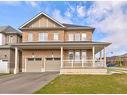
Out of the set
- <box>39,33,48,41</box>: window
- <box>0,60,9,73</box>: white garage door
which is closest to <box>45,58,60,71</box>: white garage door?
<box>39,33,48,41</box>: window

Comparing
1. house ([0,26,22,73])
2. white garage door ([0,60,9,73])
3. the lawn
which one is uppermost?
house ([0,26,22,73])

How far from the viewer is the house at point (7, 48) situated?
33.0 meters

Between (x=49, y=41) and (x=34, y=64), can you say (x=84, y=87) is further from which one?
(x=34, y=64)

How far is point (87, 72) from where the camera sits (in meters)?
27.0

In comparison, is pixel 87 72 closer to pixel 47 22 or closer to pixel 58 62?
pixel 58 62

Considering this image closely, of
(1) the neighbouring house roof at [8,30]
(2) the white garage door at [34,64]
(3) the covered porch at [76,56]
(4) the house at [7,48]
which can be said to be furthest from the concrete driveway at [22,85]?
(1) the neighbouring house roof at [8,30]

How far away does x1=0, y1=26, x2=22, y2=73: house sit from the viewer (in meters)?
33.0

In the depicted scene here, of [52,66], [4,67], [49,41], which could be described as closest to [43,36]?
[49,41]

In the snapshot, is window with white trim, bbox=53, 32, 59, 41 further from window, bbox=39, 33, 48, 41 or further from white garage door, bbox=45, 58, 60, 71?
white garage door, bbox=45, 58, 60, 71

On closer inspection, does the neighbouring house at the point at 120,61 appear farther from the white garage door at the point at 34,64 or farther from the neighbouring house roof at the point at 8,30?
the white garage door at the point at 34,64

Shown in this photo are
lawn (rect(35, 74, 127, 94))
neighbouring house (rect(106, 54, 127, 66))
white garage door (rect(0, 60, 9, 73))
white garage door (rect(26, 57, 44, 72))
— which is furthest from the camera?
neighbouring house (rect(106, 54, 127, 66))

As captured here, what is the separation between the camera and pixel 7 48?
33969 mm

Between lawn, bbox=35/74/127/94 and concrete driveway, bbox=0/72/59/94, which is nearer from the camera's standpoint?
lawn, bbox=35/74/127/94

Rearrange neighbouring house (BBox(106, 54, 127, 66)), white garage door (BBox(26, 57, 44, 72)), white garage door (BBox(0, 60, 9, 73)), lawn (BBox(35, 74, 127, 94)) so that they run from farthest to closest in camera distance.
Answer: neighbouring house (BBox(106, 54, 127, 66)) < white garage door (BBox(26, 57, 44, 72)) < white garage door (BBox(0, 60, 9, 73)) < lawn (BBox(35, 74, 127, 94))
